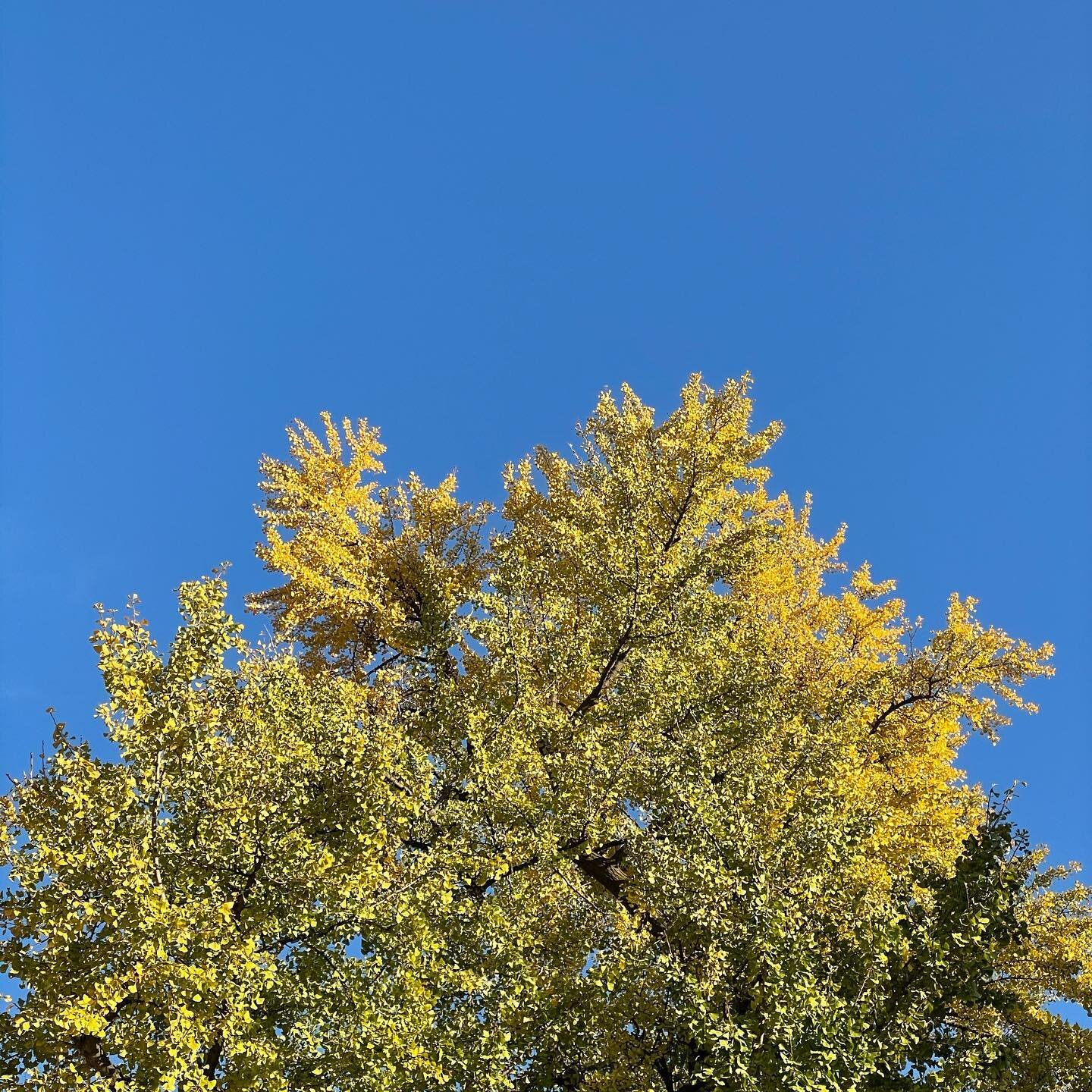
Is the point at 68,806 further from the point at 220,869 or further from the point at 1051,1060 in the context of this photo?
the point at 1051,1060

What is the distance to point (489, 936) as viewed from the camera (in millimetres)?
6914

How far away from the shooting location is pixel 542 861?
788 centimetres

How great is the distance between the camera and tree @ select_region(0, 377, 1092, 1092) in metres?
5.86

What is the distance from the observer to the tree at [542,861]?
19.2ft

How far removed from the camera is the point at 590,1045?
657cm

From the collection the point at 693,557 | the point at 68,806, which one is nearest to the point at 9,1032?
the point at 68,806

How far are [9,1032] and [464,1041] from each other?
3.25 meters

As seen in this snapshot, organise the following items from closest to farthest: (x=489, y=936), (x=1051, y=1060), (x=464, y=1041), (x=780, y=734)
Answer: (x=464, y=1041)
(x=489, y=936)
(x=1051, y=1060)
(x=780, y=734)

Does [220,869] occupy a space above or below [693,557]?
below

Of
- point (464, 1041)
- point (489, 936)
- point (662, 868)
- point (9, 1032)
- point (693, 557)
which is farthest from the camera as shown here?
point (693, 557)

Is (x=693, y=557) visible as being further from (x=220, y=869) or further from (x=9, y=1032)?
(x=9, y=1032)

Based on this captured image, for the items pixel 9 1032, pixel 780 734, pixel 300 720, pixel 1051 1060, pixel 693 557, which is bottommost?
pixel 9 1032

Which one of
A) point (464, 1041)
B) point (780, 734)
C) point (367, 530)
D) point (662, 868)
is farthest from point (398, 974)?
point (367, 530)

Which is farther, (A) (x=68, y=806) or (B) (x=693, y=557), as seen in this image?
(B) (x=693, y=557)
